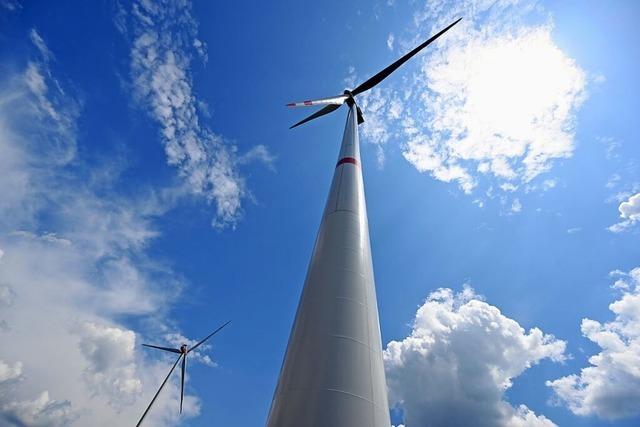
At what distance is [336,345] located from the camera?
691cm

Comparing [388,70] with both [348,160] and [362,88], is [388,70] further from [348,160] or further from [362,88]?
[348,160]

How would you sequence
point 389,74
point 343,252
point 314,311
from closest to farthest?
1. point 314,311
2. point 343,252
3. point 389,74

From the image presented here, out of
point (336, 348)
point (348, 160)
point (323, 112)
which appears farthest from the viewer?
point (323, 112)

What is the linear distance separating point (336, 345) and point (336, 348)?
87 millimetres

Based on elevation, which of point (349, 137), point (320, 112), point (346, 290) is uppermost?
point (320, 112)

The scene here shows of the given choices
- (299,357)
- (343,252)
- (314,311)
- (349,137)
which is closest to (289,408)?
(299,357)

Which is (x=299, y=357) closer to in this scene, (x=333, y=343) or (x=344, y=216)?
(x=333, y=343)

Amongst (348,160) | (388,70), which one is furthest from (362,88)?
(348,160)

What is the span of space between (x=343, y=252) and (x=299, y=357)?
3.49m

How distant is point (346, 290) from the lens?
829 centimetres

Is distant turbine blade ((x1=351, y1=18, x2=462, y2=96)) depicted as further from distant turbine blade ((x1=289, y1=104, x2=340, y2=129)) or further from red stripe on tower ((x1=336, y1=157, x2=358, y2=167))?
red stripe on tower ((x1=336, y1=157, x2=358, y2=167))

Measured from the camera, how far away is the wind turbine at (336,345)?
595 centimetres

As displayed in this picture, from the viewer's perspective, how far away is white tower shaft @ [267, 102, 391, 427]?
19.5 feet

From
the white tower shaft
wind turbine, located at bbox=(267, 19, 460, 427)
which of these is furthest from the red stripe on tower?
the white tower shaft
